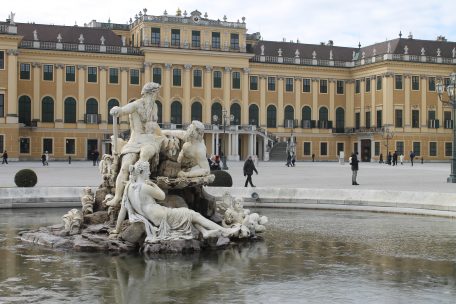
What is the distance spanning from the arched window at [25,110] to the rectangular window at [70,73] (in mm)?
4189

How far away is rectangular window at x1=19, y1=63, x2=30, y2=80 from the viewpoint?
2583 inches

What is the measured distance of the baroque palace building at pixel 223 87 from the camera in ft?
218

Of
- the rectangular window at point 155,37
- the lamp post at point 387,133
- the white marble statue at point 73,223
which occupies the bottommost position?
the white marble statue at point 73,223

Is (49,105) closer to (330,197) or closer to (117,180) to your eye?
(330,197)

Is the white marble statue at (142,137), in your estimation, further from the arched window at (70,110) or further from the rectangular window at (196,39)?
the rectangular window at (196,39)

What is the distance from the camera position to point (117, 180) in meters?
13.2

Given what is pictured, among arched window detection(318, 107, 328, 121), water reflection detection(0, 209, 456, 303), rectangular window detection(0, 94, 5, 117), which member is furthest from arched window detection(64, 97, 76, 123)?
water reflection detection(0, 209, 456, 303)

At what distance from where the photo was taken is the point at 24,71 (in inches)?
2591

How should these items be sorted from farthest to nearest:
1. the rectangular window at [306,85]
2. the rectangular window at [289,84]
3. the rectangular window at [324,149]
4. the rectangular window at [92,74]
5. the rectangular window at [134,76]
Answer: the rectangular window at [324,149] → the rectangular window at [306,85] → the rectangular window at [289,84] → the rectangular window at [134,76] → the rectangular window at [92,74]

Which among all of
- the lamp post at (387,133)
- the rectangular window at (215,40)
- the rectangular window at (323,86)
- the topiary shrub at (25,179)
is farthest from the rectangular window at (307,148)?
the topiary shrub at (25,179)

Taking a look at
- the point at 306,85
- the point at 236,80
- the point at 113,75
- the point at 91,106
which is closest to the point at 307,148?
the point at 306,85

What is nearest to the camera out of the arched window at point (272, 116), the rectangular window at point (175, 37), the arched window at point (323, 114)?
the rectangular window at point (175, 37)

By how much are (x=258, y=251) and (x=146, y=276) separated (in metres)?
2.73

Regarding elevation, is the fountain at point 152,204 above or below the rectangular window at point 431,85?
below
